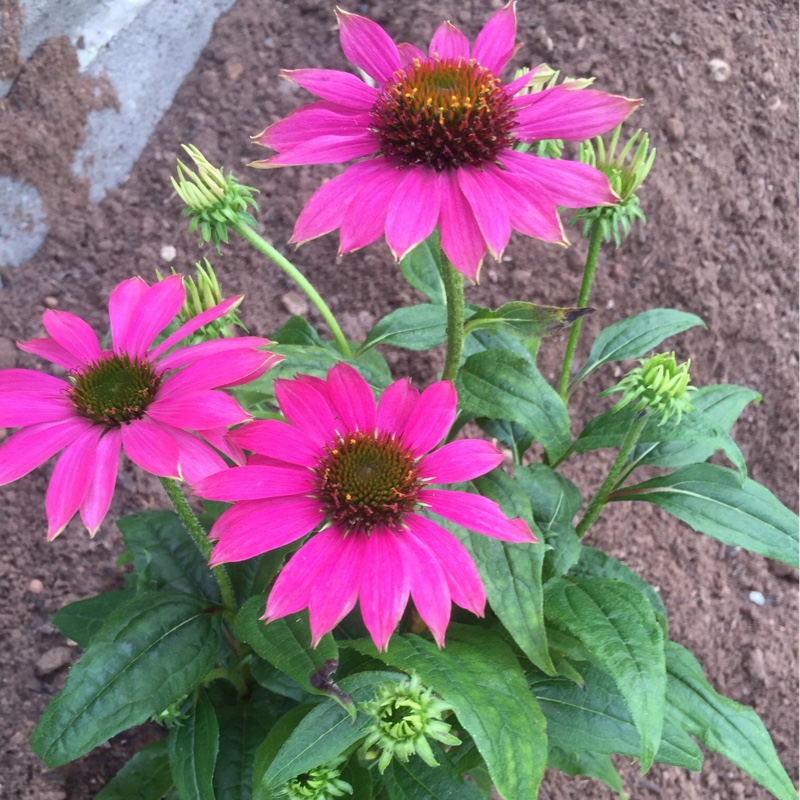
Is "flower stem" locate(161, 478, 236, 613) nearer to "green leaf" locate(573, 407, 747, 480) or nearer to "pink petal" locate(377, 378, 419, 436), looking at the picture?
"pink petal" locate(377, 378, 419, 436)

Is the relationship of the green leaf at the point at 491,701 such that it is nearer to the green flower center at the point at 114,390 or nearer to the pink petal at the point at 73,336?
the green flower center at the point at 114,390

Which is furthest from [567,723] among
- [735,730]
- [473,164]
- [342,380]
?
[473,164]

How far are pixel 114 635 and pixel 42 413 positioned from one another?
13.9 inches

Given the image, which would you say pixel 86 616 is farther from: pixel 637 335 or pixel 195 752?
pixel 637 335

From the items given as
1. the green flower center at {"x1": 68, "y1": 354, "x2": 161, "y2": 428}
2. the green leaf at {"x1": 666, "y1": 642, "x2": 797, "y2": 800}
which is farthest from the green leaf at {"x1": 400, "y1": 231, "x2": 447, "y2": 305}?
the green leaf at {"x1": 666, "y1": 642, "x2": 797, "y2": 800}

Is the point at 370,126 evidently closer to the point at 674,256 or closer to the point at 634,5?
the point at 674,256

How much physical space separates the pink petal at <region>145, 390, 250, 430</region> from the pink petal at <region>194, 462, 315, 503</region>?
0.20 feet

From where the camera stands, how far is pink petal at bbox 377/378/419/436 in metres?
1.03

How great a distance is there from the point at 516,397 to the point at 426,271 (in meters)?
0.43

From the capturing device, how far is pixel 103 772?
64.4 inches

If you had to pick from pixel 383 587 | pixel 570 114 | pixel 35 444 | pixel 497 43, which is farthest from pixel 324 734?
pixel 497 43

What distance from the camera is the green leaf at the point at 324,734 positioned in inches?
36.1

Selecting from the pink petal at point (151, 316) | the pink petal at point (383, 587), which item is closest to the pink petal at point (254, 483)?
the pink petal at point (383, 587)

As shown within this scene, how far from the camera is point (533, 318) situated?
3.78 feet
